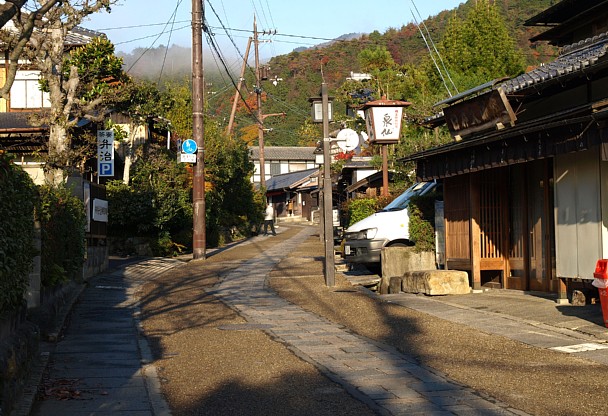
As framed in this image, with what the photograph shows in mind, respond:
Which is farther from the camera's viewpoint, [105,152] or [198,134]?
[198,134]

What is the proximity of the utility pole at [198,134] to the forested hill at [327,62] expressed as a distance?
4275cm

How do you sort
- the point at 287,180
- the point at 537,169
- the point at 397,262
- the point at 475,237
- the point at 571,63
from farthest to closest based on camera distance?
the point at 287,180
the point at 397,262
the point at 475,237
the point at 537,169
the point at 571,63

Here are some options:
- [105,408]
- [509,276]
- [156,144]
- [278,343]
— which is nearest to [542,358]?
[278,343]

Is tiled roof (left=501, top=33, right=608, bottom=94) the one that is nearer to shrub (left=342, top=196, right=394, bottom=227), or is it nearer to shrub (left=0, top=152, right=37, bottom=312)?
shrub (left=342, top=196, right=394, bottom=227)

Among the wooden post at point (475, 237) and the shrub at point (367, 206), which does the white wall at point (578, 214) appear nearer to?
the wooden post at point (475, 237)

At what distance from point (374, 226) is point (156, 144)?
18197 mm

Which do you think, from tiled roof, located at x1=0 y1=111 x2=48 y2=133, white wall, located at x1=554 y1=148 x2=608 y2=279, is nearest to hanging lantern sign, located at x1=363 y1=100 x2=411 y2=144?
white wall, located at x1=554 y1=148 x2=608 y2=279

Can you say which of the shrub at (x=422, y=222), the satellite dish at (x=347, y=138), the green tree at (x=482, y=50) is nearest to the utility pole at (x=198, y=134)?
the satellite dish at (x=347, y=138)

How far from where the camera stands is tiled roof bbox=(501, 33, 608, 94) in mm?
11898

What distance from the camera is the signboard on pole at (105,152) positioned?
A: 25.9 metres

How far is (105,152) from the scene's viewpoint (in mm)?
26000

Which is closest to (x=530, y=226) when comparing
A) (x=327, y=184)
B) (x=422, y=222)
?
(x=422, y=222)

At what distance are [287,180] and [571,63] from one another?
5578cm

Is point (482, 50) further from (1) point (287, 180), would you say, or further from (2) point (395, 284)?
(2) point (395, 284)
